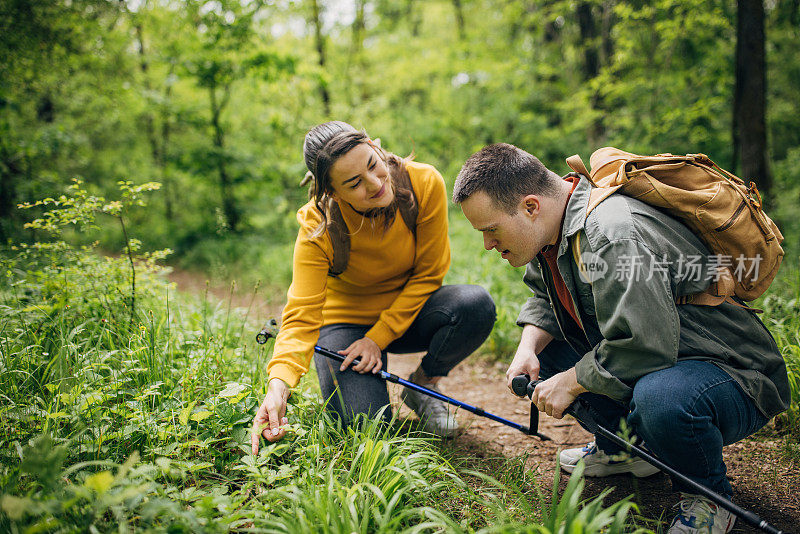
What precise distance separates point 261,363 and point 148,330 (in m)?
0.66

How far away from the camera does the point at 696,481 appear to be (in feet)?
5.50

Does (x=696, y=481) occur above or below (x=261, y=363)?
below

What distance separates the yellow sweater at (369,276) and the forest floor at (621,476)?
1.42 feet

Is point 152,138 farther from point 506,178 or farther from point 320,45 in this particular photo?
point 506,178

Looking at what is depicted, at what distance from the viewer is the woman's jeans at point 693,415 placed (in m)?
1.55

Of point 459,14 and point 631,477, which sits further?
point 459,14

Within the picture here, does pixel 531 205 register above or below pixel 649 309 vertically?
above

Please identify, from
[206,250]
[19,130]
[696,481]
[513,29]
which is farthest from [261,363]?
[513,29]

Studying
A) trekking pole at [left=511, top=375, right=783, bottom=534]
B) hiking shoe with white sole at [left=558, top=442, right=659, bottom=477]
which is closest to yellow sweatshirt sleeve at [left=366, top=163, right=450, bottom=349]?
trekking pole at [left=511, top=375, right=783, bottom=534]

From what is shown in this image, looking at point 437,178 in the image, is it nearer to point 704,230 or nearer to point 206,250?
point 704,230

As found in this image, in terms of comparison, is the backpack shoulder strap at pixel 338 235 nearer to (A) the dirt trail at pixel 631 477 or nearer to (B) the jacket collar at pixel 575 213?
(A) the dirt trail at pixel 631 477

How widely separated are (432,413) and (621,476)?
1.00 metres

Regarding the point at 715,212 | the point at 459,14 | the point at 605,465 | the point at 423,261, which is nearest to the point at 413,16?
the point at 459,14

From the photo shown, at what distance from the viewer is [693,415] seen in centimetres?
155
